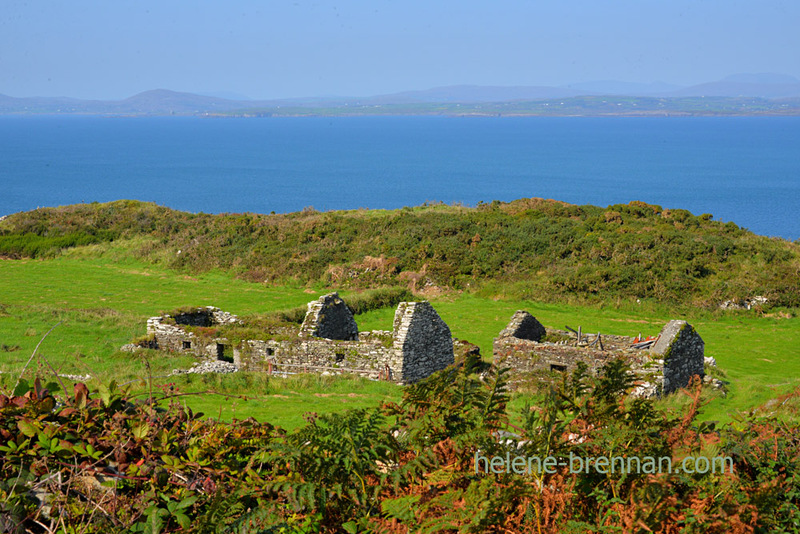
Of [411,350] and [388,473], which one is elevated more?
[388,473]

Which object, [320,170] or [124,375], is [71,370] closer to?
[124,375]

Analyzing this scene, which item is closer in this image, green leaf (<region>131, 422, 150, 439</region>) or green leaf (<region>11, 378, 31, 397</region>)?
green leaf (<region>131, 422, 150, 439</region>)

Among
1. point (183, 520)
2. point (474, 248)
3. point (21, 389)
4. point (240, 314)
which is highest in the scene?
point (21, 389)

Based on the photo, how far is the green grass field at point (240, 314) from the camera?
49.4ft

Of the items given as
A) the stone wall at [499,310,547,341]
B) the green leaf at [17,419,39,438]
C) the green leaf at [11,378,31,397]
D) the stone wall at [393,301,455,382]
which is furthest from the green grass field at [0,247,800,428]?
the stone wall at [499,310,547,341]

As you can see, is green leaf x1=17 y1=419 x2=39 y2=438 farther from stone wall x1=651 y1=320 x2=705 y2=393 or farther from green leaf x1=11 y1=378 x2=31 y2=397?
stone wall x1=651 y1=320 x2=705 y2=393

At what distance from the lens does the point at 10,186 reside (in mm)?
123562

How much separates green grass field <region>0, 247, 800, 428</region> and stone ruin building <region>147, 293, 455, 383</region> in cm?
68

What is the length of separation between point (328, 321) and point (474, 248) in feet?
75.5

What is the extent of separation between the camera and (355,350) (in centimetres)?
1803

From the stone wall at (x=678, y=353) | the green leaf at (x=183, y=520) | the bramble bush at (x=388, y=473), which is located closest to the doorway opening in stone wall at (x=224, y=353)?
the stone wall at (x=678, y=353)

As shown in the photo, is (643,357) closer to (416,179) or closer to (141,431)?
(141,431)

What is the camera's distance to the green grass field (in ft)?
49.4

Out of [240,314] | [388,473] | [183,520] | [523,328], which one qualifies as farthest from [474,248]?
[183,520]
